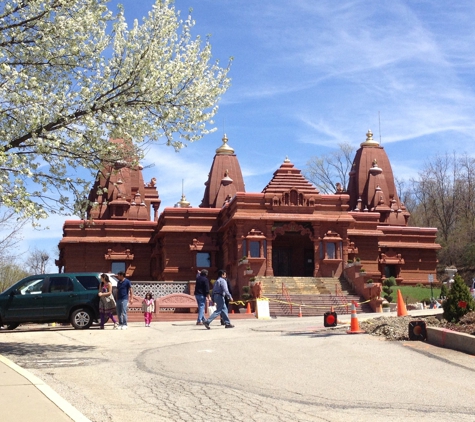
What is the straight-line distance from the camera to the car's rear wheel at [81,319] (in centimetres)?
1952

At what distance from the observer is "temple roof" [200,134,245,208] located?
53938mm

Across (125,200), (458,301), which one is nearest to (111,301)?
(458,301)

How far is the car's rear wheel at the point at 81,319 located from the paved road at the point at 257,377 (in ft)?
12.5

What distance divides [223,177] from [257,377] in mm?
46454

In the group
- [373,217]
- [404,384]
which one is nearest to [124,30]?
[404,384]

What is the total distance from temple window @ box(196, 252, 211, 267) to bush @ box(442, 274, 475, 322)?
32.7 m

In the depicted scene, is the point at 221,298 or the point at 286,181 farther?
the point at 286,181

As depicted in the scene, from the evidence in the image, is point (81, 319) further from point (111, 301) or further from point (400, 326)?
point (400, 326)

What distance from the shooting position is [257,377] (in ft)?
32.4

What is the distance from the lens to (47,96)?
12.9 metres

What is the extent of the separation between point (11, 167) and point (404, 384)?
746 centimetres

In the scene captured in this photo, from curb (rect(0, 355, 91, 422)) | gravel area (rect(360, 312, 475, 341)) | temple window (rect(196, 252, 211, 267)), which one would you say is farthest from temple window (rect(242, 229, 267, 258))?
curb (rect(0, 355, 91, 422))

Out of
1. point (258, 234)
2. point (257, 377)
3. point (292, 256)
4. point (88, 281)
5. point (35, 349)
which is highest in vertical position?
point (258, 234)

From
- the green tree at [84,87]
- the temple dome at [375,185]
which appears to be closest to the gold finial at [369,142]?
the temple dome at [375,185]
